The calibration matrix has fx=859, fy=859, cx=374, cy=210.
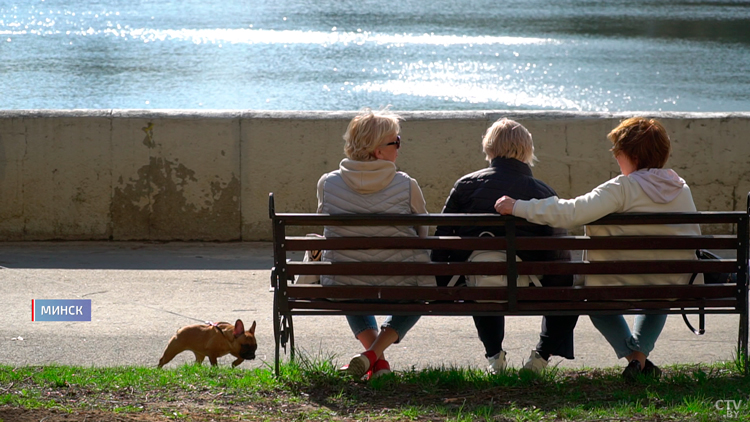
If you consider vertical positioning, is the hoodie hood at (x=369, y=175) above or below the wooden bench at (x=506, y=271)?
above

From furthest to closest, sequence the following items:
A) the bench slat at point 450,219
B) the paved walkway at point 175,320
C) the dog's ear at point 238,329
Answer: the paved walkway at point 175,320, the dog's ear at point 238,329, the bench slat at point 450,219

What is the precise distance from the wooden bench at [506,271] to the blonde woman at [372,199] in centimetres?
11

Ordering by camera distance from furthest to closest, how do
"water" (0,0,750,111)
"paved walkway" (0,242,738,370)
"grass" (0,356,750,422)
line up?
"water" (0,0,750,111), "paved walkway" (0,242,738,370), "grass" (0,356,750,422)

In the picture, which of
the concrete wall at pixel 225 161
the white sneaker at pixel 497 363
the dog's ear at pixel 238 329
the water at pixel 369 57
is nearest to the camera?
the white sneaker at pixel 497 363

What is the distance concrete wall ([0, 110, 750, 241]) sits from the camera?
23.6ft

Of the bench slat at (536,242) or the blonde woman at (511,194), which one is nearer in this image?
the bench slat at (536,242)

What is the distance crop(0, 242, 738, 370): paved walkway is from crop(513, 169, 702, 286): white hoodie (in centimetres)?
85

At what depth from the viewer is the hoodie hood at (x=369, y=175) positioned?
4023 mm

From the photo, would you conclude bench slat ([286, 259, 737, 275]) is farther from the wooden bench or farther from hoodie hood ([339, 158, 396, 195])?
hoodie hood ([339, 158, 396, 195])

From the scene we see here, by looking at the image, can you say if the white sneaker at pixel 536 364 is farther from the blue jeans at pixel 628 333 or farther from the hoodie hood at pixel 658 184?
the hoodie hood at pixel 658 184

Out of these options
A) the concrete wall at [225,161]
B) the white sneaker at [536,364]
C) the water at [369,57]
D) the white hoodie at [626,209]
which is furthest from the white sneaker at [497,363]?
the water at [369,57]

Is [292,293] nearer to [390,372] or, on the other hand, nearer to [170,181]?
[390,372]

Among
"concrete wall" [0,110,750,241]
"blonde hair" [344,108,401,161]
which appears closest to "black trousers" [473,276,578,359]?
"blonde hair" [344,108,401,161]

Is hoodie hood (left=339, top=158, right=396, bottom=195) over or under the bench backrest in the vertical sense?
over
